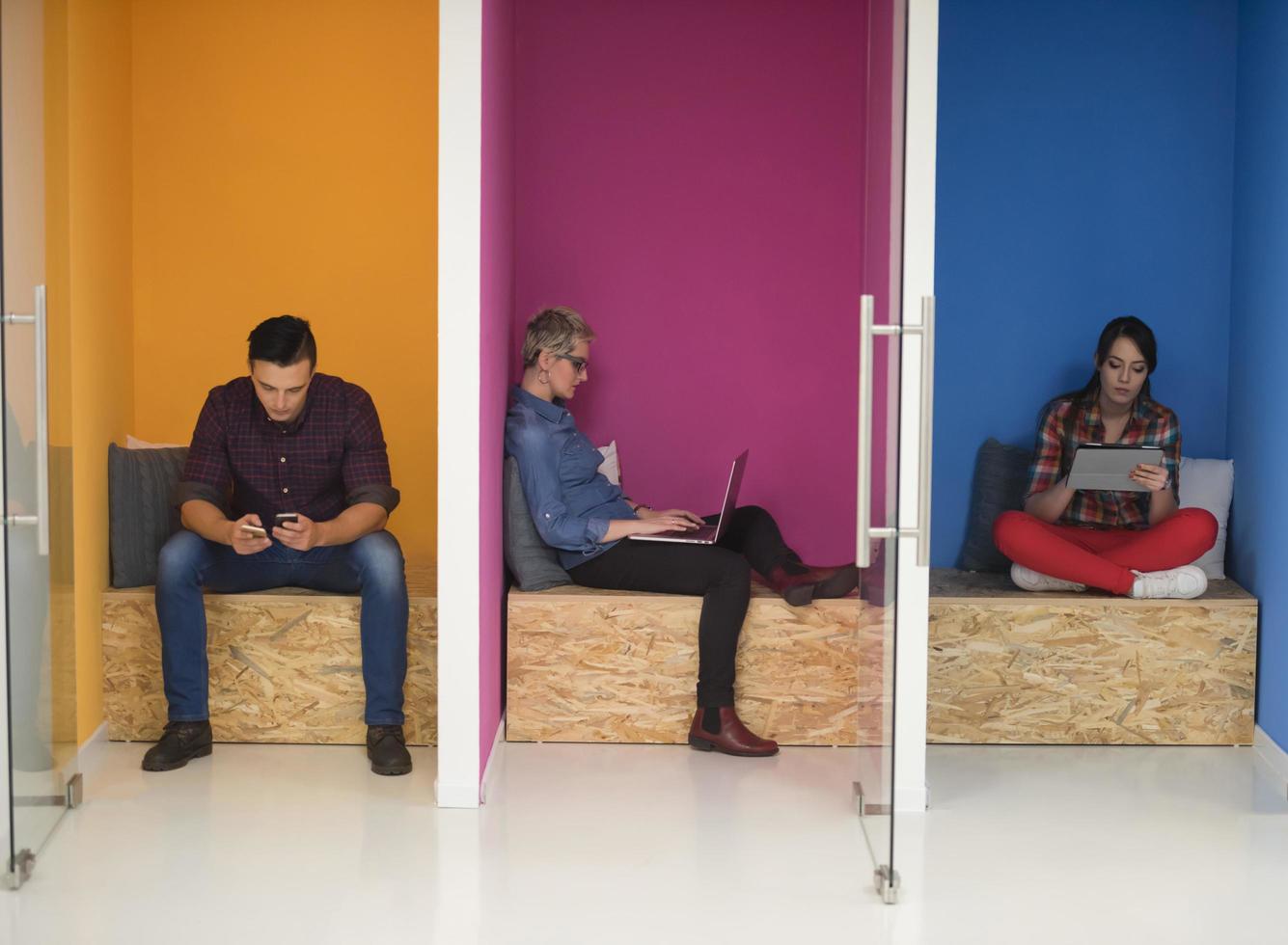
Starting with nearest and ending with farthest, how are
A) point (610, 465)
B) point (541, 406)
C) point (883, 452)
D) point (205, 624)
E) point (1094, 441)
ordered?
point (883, 452)
point (205, 624)
point (541, 406)
point (1094, 441)
point (610, 465)

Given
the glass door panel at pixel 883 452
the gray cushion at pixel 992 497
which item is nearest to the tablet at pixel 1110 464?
the gray cushion at pixel 992 497

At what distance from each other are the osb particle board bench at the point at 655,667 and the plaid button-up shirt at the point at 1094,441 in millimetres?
877

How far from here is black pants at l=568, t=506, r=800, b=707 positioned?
438 cm

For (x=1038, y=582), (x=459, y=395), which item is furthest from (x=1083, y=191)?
(x=459, y=395)

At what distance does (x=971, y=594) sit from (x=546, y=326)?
150 cm

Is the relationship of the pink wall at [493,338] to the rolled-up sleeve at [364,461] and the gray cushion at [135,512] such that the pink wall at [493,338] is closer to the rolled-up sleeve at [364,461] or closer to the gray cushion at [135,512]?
the rolled-up sleeve at [364,461]

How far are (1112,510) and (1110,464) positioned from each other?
0.41 meters

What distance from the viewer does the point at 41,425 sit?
342cm

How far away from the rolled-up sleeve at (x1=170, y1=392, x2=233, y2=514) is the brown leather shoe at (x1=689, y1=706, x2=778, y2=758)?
1510 mm

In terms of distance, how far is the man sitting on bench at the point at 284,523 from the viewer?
167 inches

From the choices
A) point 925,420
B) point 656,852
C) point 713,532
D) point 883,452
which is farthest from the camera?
point 713,532

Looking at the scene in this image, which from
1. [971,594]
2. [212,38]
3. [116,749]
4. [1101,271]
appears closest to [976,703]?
[971,594]

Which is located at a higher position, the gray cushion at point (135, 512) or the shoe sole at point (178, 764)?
the gray cushion at point (135, 512)

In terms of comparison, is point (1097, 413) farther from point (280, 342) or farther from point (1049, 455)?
point (280, 342)
